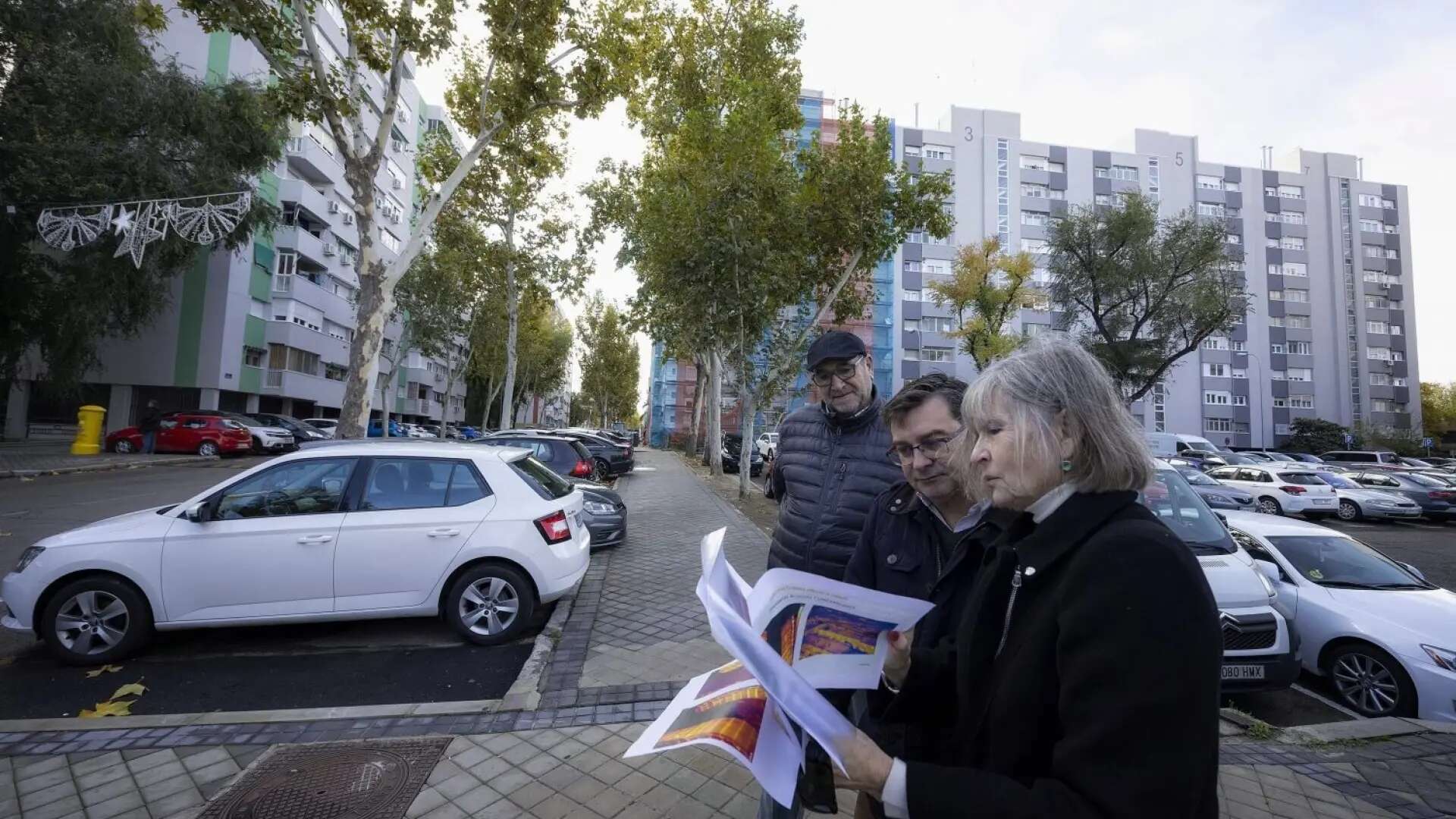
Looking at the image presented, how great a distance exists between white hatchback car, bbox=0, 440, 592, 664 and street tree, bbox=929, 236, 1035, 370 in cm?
3150

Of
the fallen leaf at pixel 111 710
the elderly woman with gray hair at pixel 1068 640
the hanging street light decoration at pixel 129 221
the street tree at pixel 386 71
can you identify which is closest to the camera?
the elderly woman with gray hair at pixel 1068 640

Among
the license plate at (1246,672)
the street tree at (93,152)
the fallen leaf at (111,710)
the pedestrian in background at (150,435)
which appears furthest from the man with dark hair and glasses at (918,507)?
the pedestrian in background at (150,435)

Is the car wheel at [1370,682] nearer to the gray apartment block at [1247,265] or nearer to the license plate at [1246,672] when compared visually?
the license plate at [1246,672]

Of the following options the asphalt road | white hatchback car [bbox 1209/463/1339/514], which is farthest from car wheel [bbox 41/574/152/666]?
white hatchback car [bbox 1209/463/1339/514]

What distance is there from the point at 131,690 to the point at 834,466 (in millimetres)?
4863

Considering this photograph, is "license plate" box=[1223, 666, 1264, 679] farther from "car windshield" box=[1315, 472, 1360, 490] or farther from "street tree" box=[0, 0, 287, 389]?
"street tree" box=[0, 0, 287, 389]

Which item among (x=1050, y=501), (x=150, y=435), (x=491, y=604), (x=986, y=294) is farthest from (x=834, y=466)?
(x=986, y=294)

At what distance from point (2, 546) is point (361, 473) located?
6425mm

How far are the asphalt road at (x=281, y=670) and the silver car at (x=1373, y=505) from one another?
71.5 ft

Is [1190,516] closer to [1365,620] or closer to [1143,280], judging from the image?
[1365,620]

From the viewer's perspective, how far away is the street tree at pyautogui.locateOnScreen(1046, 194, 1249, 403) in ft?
90.9

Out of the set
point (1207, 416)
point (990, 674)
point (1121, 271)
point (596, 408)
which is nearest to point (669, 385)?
point (596, 408)

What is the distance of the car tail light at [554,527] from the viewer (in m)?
5.42

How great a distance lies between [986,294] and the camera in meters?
34.4
